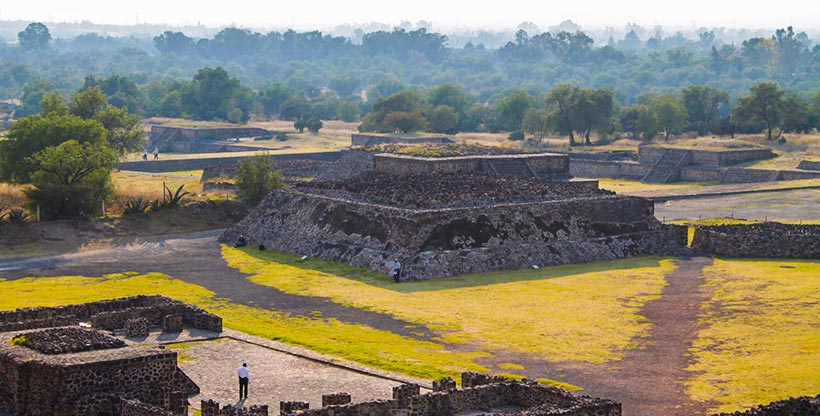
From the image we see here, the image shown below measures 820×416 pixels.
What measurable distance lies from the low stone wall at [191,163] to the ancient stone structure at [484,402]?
178ft

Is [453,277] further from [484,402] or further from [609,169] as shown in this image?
[609,169]

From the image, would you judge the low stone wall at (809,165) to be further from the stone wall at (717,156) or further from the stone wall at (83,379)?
the stone wall at (83,379)

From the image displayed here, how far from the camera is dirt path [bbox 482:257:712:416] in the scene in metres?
26.3

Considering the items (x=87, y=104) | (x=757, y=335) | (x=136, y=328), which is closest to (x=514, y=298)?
(x=757, y=335)

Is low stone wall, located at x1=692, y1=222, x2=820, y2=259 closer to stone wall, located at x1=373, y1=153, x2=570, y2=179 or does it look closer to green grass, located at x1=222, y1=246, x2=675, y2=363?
green grass, located at x1=222, y1=246, x2=675, y2=363

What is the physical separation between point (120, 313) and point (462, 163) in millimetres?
29462

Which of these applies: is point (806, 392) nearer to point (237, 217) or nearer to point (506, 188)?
point (506, 188)

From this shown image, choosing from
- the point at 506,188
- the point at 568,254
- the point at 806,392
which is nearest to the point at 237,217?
the point at 506,188

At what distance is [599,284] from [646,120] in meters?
55.6

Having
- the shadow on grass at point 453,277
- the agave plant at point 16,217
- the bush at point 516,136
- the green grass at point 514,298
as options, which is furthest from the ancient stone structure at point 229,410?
the bush at point 516,136

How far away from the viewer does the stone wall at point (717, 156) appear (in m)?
78.5

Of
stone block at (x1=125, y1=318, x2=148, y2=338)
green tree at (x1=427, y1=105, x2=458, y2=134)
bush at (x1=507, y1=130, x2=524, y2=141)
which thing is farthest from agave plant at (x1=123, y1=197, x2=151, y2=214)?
green tree at (x1=427, y1=105, x2=458, y2=134)

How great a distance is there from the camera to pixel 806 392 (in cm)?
2720

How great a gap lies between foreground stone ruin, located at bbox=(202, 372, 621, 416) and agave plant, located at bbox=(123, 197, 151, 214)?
1223 inches
